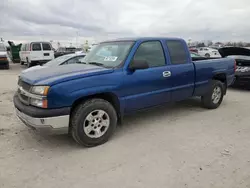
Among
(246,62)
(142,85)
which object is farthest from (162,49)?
(246,62)

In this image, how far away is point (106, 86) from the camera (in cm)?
370

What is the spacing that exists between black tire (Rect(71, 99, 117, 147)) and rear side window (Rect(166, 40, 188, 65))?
181cm

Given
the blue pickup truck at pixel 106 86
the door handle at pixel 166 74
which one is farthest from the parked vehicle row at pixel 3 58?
the door handle at pixel 166 74

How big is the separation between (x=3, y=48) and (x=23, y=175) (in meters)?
16.7

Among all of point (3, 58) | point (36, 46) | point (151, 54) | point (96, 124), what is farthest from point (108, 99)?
point (3, 58)

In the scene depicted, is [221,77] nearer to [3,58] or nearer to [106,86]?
[106,86]

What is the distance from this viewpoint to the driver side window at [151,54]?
14.0 ft

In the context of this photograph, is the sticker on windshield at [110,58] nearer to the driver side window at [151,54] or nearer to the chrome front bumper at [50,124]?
the driver side window at [151,54]

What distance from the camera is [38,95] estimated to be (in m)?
3.30

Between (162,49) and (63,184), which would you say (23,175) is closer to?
(63,184)

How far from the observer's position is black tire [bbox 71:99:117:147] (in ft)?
11.5

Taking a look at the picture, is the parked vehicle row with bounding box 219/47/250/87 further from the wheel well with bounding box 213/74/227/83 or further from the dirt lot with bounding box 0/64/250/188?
the dirt lot with bounding box 0/64/250/188

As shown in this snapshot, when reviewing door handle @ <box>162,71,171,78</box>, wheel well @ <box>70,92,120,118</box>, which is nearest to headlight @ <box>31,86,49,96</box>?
wheel well @ <box>70,92,120,118</box>

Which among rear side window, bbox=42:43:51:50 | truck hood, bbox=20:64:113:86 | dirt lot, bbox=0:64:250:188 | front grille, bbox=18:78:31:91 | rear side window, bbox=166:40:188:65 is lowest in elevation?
dirt lot, bbox=0:64:250:188
